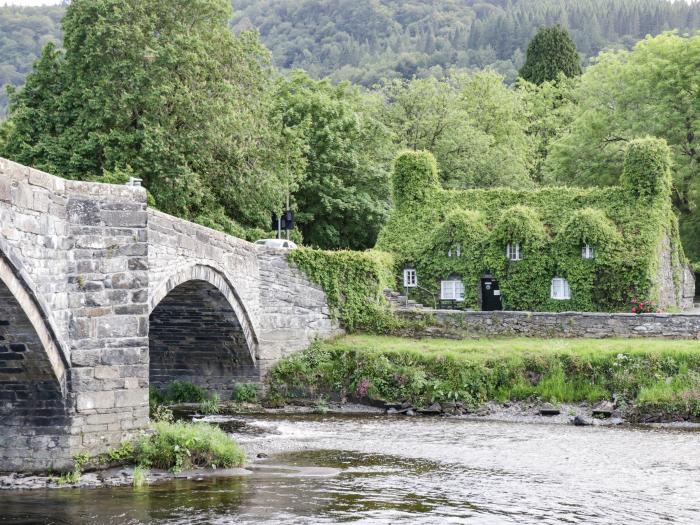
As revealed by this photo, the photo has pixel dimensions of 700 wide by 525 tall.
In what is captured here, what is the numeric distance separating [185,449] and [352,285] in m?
13.1

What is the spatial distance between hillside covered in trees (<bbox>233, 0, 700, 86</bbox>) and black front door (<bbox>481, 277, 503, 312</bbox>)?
62.7 metres

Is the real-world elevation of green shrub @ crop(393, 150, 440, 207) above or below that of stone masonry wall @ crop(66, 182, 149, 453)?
above

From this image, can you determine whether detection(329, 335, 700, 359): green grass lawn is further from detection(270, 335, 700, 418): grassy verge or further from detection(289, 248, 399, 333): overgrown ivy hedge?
detection(289, 248, 399, 333): overgrown ivy hedge

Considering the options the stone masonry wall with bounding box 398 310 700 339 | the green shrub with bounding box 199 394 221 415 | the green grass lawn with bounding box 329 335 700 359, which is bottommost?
the green shrub with bounding box 199 394 221 415

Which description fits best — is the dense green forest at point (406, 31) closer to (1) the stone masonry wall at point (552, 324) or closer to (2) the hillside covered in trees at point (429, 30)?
(2) the hillside covered in trees at point (429, 30)

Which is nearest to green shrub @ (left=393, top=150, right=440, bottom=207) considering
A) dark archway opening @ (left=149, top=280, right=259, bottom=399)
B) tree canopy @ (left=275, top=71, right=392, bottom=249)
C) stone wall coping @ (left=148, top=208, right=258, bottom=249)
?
tree canopy @ (left=275, top=71, right=392, bottom=249)

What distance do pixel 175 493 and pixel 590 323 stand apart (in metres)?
16.4

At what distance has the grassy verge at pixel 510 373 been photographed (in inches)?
938

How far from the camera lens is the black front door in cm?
3559

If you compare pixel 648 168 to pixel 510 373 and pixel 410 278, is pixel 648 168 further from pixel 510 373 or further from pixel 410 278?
pixel 510 373

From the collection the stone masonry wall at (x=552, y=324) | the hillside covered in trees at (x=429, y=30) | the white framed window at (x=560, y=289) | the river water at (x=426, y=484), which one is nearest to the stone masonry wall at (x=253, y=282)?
the stone masonry wall at (x=552, y=324)

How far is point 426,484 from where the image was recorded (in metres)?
16.2

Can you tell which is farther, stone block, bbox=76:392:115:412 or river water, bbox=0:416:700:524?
stone block, bbox=76:392:115:412

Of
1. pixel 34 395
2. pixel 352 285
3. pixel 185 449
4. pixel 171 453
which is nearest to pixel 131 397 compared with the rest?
pixel 171 453
